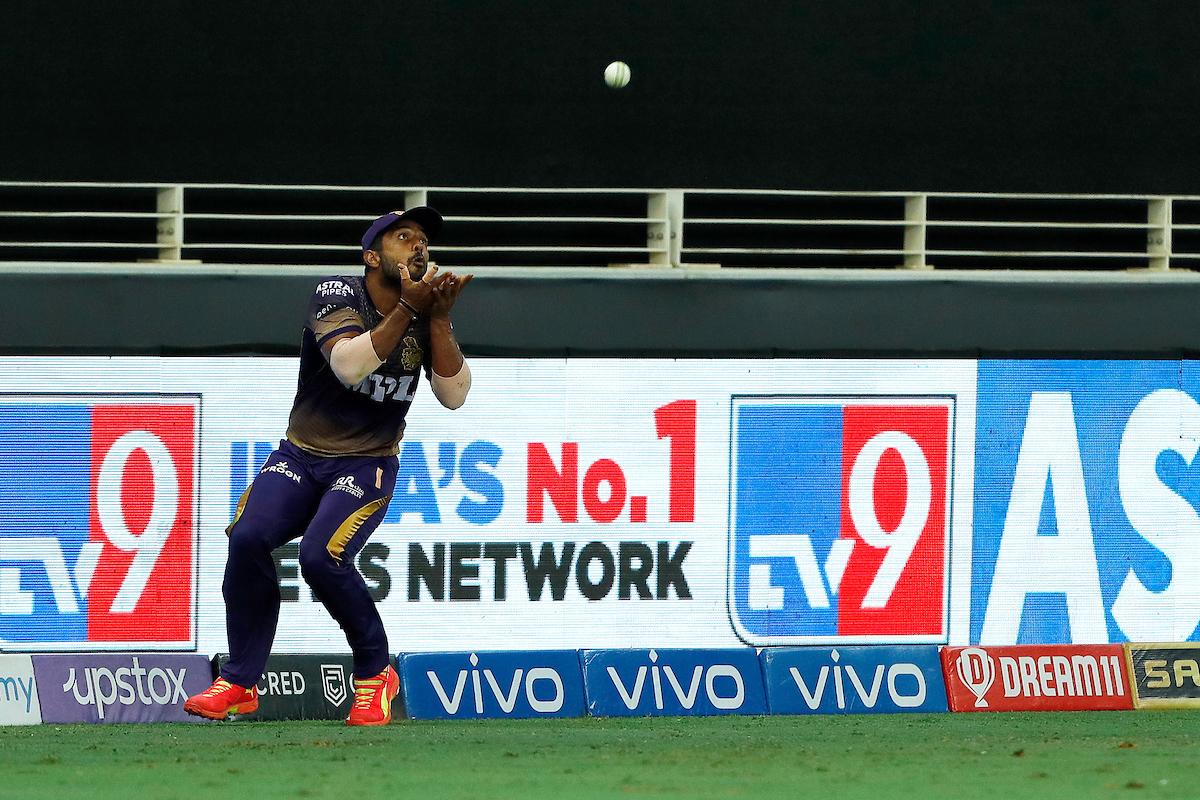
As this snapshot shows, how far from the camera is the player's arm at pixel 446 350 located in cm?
692

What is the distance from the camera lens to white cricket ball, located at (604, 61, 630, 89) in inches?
515

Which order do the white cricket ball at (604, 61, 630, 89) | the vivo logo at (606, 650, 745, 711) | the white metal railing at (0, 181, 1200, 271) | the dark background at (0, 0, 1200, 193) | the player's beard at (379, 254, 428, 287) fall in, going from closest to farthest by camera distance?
the player's beard at (379, 254, 428, 287)
the vivo logo at (606, 650, 745, 711)
the white cricket ball at (604, 61, 630, 89)
the white metal railing at (0, 181, 1200, 271)
the dark background at (0, 0, 1200, 193)

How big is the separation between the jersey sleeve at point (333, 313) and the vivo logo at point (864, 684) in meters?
4.16

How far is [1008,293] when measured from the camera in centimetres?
1177

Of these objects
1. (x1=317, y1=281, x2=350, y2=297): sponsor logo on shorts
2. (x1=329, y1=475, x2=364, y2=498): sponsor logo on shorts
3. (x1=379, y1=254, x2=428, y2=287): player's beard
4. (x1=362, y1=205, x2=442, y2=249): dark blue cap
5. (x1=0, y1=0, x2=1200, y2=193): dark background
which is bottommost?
(x1=329, y1=475, x2=364, y2=498): sponsor logo on shorts

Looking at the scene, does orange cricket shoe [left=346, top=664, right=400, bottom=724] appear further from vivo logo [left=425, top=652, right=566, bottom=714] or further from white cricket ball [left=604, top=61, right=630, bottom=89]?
white cricket ball [left=604, top=61, right=630, bottom=89]

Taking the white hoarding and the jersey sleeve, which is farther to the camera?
the white hoarding

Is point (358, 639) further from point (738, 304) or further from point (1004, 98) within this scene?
point (1004, 98)

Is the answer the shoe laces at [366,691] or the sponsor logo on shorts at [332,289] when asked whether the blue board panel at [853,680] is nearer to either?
the shoe laces at [366,691]

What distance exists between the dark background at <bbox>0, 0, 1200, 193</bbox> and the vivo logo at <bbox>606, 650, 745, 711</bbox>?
4912 mm

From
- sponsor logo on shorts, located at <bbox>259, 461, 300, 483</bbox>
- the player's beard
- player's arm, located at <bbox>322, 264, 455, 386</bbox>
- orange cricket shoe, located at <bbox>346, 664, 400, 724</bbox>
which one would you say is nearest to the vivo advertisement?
orange cricket shoe, located at <bbox>346, 664, 400, 724</bbox>

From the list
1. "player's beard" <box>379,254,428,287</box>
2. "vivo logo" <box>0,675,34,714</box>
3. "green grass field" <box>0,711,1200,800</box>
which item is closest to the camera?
"green grass field" <box>0,711,1200,800</box>

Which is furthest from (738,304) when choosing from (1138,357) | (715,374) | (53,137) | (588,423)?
(53,137)

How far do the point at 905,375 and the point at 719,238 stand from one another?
Answer: 119 inches
